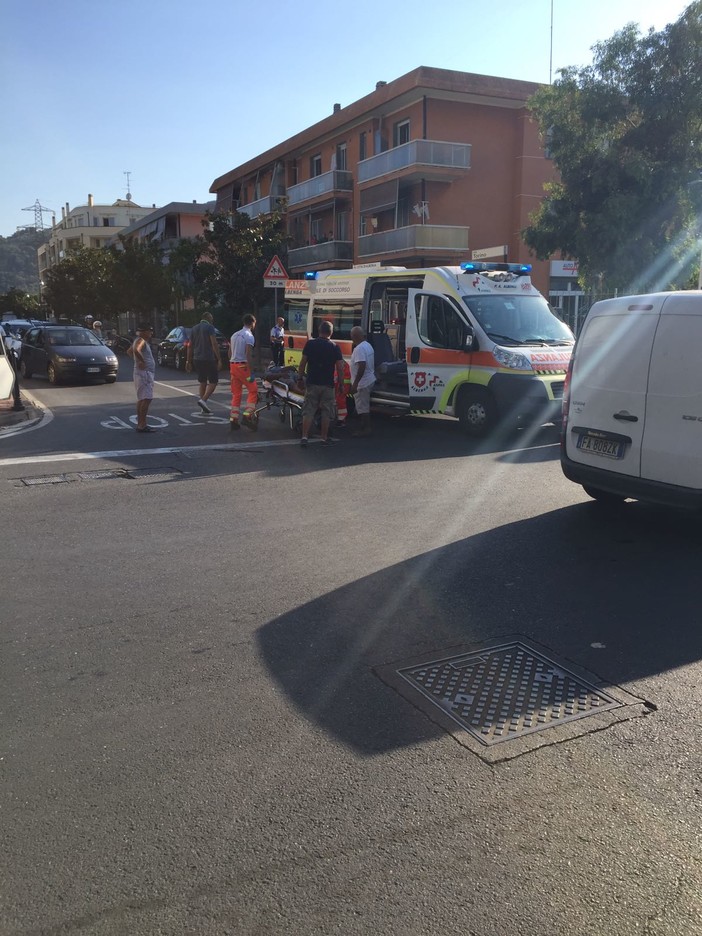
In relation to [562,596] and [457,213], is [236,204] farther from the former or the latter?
[562,596]

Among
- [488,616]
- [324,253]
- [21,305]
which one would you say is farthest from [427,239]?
[21,305]

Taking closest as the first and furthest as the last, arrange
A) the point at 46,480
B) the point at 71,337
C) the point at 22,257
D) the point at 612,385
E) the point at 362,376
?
the point at 612,385, the point at 46,480, the point at 362,376, the point at 71,337, the point at 22,257

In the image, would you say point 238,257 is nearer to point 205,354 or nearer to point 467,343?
point 205,354

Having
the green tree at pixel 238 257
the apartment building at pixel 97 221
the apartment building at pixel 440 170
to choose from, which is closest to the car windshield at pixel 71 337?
the green tree at pixel 238 257

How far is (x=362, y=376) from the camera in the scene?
41.3 feet

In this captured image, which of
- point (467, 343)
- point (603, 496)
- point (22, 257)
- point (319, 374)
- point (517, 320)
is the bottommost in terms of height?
point (603, 496)

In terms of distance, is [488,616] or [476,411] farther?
[476,411]

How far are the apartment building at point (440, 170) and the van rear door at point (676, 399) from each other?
24724mm

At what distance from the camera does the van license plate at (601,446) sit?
6652mm

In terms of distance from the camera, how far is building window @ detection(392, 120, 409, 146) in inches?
1267

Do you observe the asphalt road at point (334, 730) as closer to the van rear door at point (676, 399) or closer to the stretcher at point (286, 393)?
the van rear door at point (676, 399)

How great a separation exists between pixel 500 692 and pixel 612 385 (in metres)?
3.59

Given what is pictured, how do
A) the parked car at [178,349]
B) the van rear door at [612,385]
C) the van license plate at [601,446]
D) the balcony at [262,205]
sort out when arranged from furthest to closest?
the balcony at [262,205], the parked car at [178,349], the van license plate at [601,446], the van rear door at [612,385]

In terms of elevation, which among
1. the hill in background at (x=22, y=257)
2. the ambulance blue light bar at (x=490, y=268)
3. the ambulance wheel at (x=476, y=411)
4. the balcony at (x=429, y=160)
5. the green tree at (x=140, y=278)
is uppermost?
the hill in background at (x=22, y=257)
